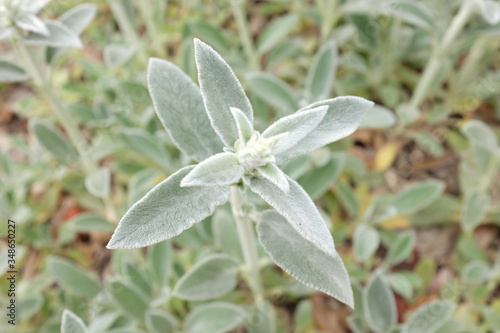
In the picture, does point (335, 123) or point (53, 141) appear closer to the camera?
point (335, 123)

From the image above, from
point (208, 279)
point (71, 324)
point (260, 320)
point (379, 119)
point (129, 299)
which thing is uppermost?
point (379, 119)

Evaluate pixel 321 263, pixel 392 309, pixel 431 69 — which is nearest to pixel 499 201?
pixel 431 69

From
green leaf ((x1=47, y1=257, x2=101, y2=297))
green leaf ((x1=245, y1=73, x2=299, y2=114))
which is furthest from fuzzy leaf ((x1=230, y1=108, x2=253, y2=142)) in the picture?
green leaf ((x1=47, y1=257, x2=101, y2=297))

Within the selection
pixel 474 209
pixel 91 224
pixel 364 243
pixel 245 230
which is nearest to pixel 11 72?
pixel 91 224

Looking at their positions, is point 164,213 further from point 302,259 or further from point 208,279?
point 208,279

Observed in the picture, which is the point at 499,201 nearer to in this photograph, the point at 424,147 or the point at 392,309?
the point at 424,147

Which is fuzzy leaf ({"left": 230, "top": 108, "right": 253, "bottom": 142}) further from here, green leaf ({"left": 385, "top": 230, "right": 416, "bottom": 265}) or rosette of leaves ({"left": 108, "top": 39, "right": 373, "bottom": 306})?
green leaf ({"left": 385, "top": 230, "right": 416, "bottom": 265})
